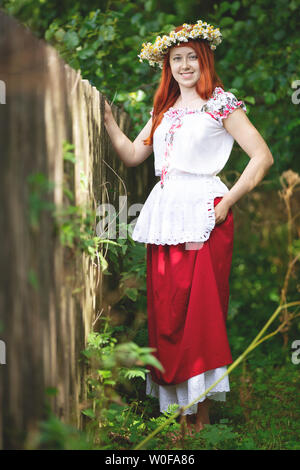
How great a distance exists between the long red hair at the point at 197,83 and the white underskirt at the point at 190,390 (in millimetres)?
1367

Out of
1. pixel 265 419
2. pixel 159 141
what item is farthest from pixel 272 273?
pixel 159 141

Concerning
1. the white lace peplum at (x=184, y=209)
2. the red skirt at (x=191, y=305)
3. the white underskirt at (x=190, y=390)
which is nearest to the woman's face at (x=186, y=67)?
the white lace peplum at (x=184, y=209)

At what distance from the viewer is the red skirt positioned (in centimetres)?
296

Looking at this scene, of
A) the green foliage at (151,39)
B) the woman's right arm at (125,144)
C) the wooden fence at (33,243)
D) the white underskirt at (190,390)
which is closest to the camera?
the wooden fence at (33,243)

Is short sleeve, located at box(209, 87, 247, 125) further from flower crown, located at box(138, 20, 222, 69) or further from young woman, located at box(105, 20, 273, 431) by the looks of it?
flower crown, located at box(138, 20, 222, 69)

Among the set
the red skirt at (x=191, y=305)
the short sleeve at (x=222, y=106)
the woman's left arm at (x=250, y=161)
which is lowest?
the red skirt at (x=191, y=305)

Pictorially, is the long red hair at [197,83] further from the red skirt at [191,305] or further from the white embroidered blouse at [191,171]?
the red skirt at [191,305]

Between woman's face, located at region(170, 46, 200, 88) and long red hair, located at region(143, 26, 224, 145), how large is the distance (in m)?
Answer: 0.02

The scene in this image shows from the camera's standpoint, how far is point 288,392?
153 inches

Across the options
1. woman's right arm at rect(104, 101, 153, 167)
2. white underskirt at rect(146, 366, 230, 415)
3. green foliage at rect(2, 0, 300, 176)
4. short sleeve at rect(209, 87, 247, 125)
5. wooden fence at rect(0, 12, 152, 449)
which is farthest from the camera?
green foliage at rect(2, 0, 300, 176)

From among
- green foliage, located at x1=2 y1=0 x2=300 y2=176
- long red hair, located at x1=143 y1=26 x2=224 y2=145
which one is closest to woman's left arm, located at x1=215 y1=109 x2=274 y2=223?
long red hair, located at x1=143 y1=26 x2=224 y2=145

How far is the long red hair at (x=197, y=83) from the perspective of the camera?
10.2 ft

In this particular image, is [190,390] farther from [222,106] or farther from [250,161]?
[222,106]

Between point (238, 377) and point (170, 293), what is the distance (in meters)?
1.44
